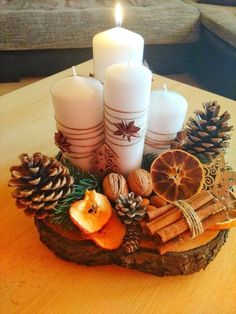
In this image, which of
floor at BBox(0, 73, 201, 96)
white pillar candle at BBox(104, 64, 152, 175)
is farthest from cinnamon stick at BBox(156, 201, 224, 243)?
floor at BBox(0, 73, 201, 96)

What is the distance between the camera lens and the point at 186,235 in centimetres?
44

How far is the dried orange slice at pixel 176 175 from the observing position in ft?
1.57

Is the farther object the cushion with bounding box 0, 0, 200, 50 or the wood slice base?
the cushion with bounding box 0, 0, 200, 50

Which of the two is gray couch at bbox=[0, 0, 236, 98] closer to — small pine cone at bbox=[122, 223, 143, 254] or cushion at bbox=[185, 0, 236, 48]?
cushion at bbox=[185, 0, 236, 48]

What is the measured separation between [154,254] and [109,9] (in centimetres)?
151

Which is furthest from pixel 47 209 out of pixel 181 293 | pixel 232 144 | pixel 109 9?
pixel 109 9

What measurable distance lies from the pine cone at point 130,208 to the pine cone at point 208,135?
14 centimetres

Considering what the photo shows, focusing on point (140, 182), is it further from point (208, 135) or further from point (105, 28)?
point (105, 28)

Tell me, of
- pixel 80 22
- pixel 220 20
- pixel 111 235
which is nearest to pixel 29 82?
pixel 80 22

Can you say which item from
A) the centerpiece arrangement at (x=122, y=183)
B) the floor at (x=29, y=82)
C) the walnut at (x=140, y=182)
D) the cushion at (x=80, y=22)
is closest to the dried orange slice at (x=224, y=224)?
the centerpiece arrangement at (x=122, y=183)

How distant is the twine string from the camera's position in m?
0.43

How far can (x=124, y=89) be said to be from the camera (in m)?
0.41

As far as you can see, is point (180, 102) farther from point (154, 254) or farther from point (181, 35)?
point (181, 35)

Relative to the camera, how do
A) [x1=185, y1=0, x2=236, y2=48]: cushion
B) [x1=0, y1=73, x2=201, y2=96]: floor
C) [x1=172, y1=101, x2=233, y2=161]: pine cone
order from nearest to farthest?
[x1=172, y1=101, x2=233, y2=161]: pine cone, [x1=185, y1=0, x2=236, y2=48]: cushion, [x1=0, y1=73, x2=201, y2=96]: floor
